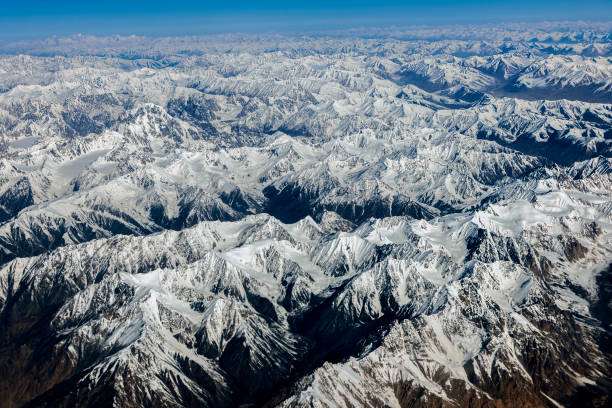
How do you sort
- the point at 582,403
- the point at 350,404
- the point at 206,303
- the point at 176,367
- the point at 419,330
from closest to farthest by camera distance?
the point at 350,404 < the point at 582,403 < the point at 419,330 < the point at 176,367 < the point at 206,303

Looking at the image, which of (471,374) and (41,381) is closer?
(471,374)

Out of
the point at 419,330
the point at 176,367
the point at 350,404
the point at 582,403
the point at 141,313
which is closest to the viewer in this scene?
the point at 350,404

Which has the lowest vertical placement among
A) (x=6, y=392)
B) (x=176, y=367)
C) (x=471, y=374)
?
(x=6, y=392)

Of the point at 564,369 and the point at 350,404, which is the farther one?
the point at 564,369

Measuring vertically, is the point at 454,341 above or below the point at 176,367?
above

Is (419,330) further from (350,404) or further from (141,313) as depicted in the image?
(141,313)

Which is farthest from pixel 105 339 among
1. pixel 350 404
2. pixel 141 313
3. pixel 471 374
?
pixel 471 374

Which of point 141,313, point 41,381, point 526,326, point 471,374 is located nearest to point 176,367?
point 141,313

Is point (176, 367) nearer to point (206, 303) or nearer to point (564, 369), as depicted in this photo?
point (206, 303)

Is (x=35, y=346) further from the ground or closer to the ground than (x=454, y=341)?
closer to the ground
